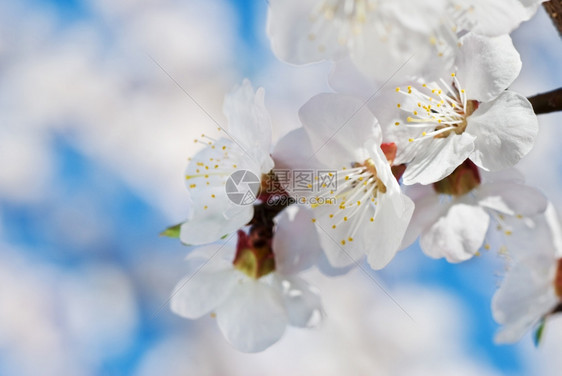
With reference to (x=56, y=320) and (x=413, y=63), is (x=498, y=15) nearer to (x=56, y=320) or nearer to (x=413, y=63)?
(x=413, y=63)

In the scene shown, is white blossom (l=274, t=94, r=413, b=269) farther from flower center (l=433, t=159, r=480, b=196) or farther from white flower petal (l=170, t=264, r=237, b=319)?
white flower petal (l=170, t=264, r=237, b=319)

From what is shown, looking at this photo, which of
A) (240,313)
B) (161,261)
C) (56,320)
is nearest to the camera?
(240,313)

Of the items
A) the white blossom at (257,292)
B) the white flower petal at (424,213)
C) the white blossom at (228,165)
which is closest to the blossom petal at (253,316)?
the white blossom at (257,292)

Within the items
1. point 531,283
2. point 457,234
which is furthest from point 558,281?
point 457,234

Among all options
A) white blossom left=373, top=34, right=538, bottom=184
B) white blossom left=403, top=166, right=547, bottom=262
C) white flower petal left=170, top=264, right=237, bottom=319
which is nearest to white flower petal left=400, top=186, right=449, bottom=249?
white blossom left=403, top=166, right=547, bottom=262

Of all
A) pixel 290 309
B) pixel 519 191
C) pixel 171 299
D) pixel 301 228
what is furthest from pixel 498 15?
pixel 171 299
